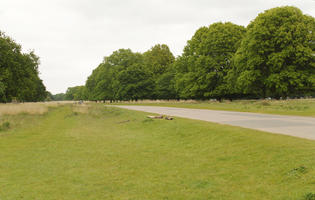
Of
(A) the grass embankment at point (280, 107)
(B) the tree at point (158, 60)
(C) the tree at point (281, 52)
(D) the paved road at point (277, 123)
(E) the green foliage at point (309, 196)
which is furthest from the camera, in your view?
(B) the tree at point (158, 60)

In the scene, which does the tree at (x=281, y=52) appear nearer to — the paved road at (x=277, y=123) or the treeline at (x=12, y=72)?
the paved road at (x=277, y=123)

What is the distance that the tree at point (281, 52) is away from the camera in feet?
102

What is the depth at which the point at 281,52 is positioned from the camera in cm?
3120

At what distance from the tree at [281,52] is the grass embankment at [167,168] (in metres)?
23.6

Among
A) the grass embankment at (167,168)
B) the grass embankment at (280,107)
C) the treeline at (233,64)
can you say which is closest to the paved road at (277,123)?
the grass embankment at (167,168)

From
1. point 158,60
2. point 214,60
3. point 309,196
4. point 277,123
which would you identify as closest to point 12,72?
point 214,60

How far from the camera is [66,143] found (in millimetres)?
12070

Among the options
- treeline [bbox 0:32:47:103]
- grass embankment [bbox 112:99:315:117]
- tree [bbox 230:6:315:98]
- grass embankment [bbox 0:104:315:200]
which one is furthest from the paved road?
treeline [bbox 0:32:47:103]

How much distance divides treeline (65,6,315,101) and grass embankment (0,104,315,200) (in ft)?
79.5

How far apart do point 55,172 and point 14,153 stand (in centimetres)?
361

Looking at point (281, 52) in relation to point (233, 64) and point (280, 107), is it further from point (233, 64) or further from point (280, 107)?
point (233, 64)

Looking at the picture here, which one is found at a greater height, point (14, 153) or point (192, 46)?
point (192, 46)

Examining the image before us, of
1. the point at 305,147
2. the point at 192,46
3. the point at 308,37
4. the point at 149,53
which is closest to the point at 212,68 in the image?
the point at 192,46

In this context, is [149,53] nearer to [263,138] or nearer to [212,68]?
[212,68]
